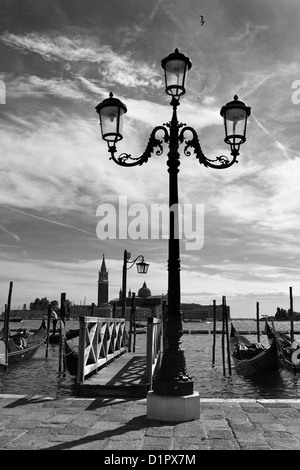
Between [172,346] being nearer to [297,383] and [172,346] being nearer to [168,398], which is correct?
[168,398]

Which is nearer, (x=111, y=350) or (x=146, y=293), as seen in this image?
(x=111, y=350)

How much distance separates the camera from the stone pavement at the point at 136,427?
4.29 m

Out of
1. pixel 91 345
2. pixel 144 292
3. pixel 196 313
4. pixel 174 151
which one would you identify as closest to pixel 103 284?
pixel 144 292

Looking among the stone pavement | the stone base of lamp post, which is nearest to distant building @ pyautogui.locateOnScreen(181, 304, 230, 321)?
the stone pavement

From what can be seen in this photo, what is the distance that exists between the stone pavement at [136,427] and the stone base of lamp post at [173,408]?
11 centimetres

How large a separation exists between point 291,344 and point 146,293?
4015 inches

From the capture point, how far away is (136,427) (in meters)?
5.01

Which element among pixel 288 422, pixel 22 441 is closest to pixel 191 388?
pixel 288 422

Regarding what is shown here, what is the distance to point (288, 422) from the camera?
5.22 m

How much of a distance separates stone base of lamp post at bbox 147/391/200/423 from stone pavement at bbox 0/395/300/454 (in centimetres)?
11

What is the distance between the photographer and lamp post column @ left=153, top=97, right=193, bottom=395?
550 cm

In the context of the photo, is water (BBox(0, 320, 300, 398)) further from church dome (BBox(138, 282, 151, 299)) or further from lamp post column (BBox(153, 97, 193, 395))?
church dome (BBox(138, 282, 151, 299))

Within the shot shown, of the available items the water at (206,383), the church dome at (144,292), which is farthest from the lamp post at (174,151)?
the church dome at (144,292)
